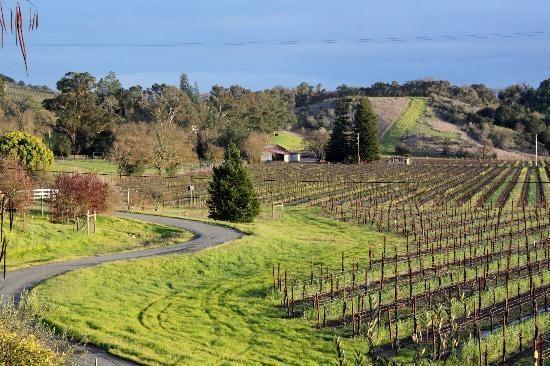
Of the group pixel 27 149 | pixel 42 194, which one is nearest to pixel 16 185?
pixel 42 194

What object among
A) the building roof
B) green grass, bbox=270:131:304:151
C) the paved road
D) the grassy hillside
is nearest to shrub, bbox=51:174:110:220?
the paved road

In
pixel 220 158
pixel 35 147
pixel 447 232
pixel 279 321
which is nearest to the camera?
pixel 279 321

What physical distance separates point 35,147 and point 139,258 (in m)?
22.9

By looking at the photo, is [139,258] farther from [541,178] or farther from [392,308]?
[541,178]

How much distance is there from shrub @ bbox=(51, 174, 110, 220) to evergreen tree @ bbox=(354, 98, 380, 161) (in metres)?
68.6

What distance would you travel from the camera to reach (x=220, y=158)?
291 feet

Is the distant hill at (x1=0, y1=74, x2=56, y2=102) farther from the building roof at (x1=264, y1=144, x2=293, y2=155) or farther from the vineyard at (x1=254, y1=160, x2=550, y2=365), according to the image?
the vineyard at (x1=254, y1=160, x2=550, y2=365)

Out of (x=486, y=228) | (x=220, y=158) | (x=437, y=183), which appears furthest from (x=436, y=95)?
(x=486, y=228)

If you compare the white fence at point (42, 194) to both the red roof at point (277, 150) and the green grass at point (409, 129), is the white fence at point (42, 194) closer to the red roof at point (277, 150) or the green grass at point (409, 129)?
the red roof at point (277, 150)

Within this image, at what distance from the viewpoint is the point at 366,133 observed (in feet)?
330

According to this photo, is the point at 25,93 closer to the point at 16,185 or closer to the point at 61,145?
the point at 61,145

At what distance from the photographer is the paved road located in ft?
53.9

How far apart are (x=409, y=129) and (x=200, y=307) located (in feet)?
433

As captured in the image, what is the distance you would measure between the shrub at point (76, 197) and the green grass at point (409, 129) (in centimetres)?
9756
